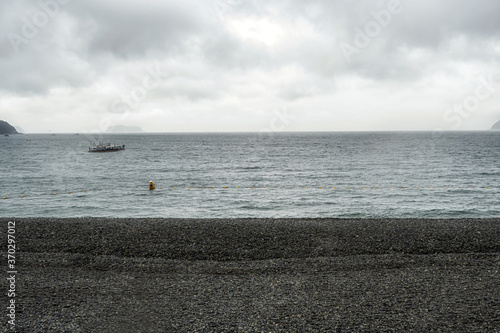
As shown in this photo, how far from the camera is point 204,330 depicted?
7555 mm

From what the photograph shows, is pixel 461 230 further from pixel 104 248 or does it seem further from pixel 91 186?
pixel 91 186

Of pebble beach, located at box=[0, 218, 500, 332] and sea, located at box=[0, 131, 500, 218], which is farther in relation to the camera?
sea, located at box=[0, 131, 500, 218]

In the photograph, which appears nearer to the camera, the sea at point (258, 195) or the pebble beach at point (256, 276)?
Result: the pebble beach at point (256, 276)

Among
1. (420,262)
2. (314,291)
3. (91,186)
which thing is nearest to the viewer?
(314,291)

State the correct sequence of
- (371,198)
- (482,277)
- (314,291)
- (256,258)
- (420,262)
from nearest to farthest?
(314,291) → (482,277) → (420,262) → (256,258) → (371,198)

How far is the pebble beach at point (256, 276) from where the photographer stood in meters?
7.95

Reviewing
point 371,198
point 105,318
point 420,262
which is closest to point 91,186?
point 371,198

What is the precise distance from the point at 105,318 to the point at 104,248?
243 inches

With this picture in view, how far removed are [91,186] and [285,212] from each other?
22.9 metres

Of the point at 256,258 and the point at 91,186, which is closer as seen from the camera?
the point at 256,258

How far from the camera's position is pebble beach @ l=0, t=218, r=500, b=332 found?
7953 millimetres

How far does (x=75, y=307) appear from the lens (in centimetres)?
860

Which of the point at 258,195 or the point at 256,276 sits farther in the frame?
the point at 258,195

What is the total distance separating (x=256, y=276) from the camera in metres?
10.9
